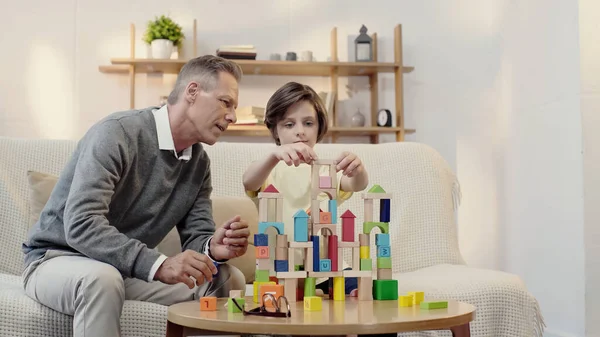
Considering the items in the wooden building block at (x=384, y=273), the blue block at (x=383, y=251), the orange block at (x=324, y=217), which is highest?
the orange block at (x=324, y=217)

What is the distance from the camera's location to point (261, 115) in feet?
13.6

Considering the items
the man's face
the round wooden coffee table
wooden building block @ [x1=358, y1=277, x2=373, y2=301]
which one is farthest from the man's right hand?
the man's face

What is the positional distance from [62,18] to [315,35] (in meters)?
1.49

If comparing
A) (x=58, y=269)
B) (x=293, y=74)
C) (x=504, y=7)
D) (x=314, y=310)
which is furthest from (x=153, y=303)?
(x=504, y=7)

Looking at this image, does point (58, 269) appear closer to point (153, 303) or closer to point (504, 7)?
point (153, 303)

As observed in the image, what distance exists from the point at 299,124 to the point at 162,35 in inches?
88.4

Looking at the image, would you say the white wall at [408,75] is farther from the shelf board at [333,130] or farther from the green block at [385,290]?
the green block at [385,290]

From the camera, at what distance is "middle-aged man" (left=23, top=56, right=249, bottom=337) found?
160 centimetres

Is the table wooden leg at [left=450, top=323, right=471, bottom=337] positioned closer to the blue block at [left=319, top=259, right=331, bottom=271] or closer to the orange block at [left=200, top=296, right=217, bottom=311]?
the blue block at [left=319, top=259, right=331, bottom=271]

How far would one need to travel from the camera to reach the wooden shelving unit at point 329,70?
13.5 feet

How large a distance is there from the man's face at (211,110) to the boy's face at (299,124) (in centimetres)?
22

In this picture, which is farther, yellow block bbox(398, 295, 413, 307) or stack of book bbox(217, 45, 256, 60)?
stack of book bbox(217, 45, 256, 60)

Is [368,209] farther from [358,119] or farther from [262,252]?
[358,119]

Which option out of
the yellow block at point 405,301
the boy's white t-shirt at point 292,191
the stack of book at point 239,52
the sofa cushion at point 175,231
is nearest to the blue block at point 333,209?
the yellow block at point 405,301
